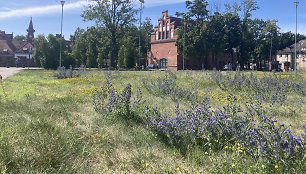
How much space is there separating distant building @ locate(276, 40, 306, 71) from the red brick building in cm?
2895

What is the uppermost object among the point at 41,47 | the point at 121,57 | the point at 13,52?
the point at 13,52

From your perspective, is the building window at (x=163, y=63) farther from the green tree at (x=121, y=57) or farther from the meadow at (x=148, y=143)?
the meadow at (x=148, y=143)

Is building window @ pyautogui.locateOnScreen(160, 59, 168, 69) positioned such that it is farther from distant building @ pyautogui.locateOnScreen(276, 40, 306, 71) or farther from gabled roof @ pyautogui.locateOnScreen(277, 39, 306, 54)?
gabled roof @ pyautogui.locateOnScreen(277, 39, 306, 54)

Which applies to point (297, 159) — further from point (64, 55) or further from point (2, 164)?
point (64, 55)

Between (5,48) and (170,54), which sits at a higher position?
(5,48)

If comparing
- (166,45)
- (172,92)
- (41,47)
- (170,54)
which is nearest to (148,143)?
(172,92)

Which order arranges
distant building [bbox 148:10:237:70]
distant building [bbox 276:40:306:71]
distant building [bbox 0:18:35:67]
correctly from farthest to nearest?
distant building [bbox 276:40:306:71]
distant building [bbox 0:18:35:67]
distant building [bbox 148:10:237:70]

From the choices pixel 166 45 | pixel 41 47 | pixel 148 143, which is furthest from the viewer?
pixel 166 45

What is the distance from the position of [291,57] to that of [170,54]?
111 feet

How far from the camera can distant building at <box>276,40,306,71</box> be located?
244 ft

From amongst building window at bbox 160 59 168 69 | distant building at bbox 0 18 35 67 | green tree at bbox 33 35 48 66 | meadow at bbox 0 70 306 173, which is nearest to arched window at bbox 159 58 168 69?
building window at bbox 160 59 168 69

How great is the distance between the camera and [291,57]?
7819 cm

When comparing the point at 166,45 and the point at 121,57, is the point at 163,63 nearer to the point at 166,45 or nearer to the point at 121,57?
the point at 166,45

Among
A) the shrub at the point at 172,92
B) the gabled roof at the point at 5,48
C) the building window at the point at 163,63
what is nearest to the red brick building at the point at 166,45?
the building window at the point at 163,63
